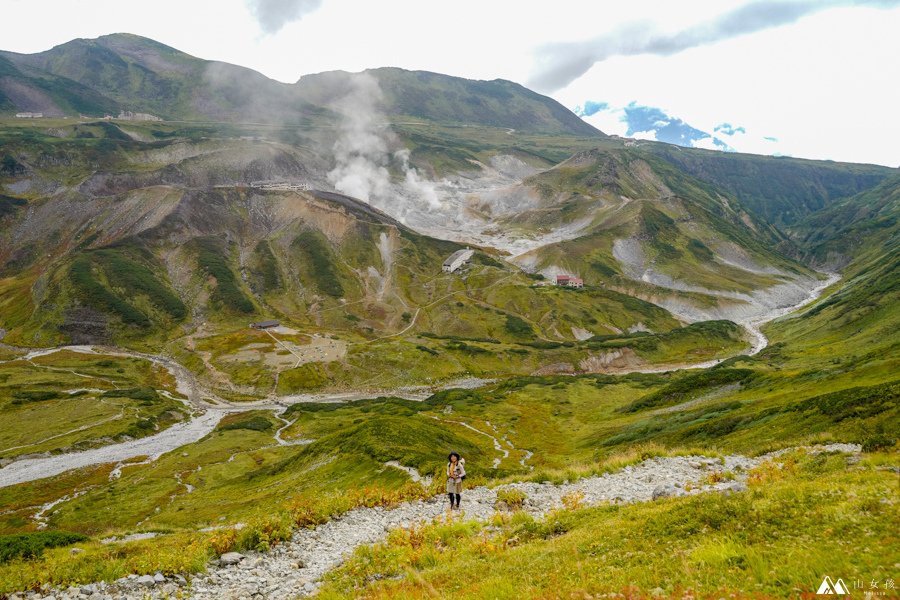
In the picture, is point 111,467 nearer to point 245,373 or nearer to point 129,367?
point 245,373

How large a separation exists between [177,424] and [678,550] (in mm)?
148615

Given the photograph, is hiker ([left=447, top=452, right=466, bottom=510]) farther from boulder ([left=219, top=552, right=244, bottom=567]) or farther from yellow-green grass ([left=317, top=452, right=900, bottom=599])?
boulder ([left=219, top=552, right=244, bottom=567])

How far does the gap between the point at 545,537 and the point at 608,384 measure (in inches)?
5077

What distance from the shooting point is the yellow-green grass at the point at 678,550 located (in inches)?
378

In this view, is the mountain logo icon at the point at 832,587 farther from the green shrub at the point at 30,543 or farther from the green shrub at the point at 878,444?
the green shrub at the point at 30,543

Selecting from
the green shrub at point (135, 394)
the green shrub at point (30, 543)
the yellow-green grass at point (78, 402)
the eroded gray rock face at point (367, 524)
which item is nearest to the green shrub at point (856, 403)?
the eroded gray rock face at point (367, 524)

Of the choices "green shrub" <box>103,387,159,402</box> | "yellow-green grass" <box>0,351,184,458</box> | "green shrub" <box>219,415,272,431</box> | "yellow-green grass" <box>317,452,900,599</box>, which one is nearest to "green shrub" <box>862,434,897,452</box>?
"yellow-green grass" <box>317,452,900,599</box>

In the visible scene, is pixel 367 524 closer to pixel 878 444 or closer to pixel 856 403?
pixel 878 444

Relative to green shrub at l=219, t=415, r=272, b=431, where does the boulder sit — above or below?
A: above

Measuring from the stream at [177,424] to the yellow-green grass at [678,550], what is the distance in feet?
344

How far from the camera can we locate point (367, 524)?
84.8ft

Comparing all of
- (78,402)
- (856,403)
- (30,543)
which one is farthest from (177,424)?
(856,403)

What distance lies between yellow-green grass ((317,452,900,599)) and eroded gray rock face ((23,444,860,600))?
268 cm

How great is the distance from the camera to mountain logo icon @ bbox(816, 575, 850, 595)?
798 centimetres
